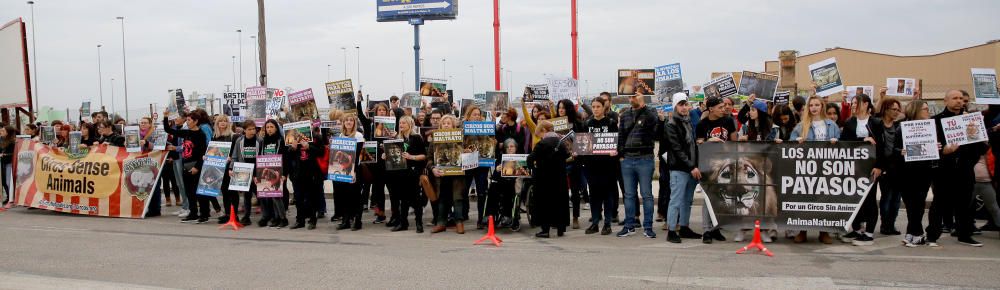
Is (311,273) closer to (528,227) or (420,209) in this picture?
(420,209)

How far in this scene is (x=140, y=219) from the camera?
12977mm

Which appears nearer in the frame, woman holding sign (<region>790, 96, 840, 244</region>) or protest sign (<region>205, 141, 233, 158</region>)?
woman holding sign (<region>790, 96, 840, 244</region>)

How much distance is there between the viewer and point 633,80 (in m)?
16.2

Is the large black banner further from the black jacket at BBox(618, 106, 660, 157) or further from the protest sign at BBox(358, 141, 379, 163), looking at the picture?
the protest sign at BBox(358, 141, 379, 163)

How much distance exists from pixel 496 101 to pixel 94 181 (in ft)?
24.2

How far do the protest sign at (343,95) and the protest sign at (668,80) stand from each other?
16.3 ft

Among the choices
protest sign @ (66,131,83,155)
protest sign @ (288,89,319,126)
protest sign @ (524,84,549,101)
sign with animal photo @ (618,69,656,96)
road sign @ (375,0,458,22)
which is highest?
road sign @ (375,0,458,22)

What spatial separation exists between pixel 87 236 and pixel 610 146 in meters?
7.03

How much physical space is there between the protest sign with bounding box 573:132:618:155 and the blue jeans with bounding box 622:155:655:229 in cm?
25

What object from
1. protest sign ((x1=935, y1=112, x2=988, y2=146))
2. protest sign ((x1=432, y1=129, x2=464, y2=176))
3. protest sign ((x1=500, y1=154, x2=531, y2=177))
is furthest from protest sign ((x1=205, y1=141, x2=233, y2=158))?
protest sign ((x1=935, y1=112, x2=988, y2=146))

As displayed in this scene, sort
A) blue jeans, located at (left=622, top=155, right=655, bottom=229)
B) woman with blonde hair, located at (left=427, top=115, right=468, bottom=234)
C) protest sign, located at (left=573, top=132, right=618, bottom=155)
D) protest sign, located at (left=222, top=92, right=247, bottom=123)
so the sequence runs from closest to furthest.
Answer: blue jeans, located at (left=622, top=155, right=655, bottom=229), protest sign, located at (left=573, top=132, right=618, bottom=155), woman with blonde hair, located at (left=427, top=115, right=468, bottom=234), protest sign, located at (left=222, top=92, right=247, bottom=123)

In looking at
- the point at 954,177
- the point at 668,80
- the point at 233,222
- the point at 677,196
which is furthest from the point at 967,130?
the point at 233,222

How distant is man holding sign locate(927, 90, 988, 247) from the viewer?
8.67 meters

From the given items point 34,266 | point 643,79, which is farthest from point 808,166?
point 34,266
